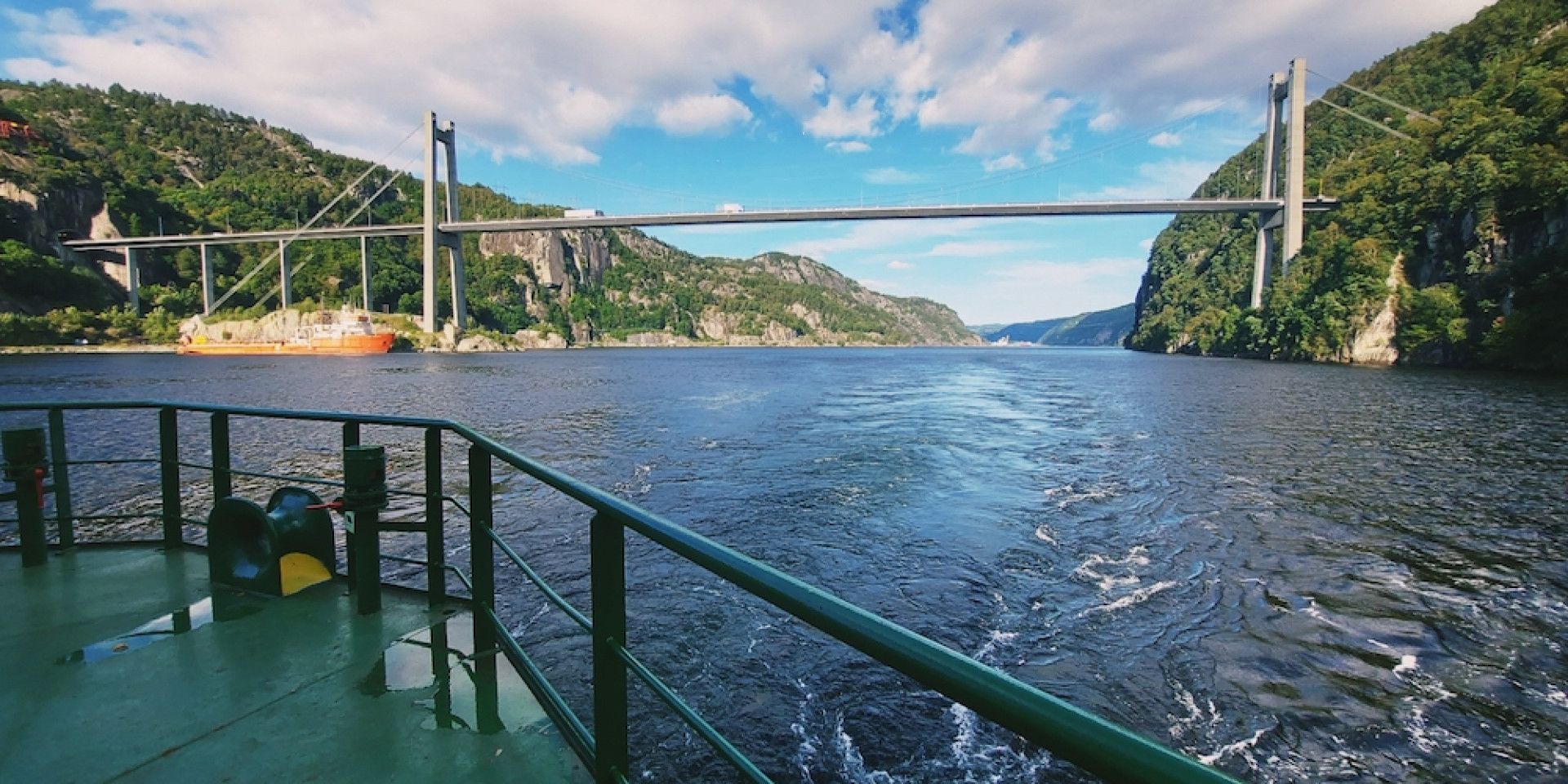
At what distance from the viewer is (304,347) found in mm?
66500

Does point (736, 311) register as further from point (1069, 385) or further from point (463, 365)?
point (1069, 385)

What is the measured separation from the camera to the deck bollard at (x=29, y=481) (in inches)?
141

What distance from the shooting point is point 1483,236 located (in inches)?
1481

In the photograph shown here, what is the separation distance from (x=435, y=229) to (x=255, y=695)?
7259 cm

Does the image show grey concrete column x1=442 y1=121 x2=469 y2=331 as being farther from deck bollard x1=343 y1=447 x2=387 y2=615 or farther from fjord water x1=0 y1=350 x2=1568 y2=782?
deck bollard x1=343 y1=447 x2=387 y2=615

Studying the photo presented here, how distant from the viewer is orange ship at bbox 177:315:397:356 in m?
65.3

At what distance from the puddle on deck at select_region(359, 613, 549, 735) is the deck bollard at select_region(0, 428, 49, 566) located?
255 cm

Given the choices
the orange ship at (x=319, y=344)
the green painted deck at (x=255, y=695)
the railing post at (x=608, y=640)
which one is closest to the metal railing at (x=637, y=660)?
the railing post at (x=608, y=640)

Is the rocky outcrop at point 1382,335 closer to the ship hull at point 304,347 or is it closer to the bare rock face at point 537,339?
the ship hull at point 304,347

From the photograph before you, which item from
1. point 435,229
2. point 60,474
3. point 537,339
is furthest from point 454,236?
point 60,474

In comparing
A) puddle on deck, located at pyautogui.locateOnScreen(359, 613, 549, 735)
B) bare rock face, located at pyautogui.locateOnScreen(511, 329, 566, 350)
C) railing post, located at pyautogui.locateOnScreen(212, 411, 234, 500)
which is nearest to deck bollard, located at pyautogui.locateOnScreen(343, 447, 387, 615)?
puddle on deck, located at pyautogui.locateOnScreen(359, 613, 549, 735)

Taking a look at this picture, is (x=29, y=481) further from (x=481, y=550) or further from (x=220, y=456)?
(x=481, y=550)

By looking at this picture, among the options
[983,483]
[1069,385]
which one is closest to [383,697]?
[983,483]

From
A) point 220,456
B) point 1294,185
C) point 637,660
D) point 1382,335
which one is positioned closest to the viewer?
point 637,660
